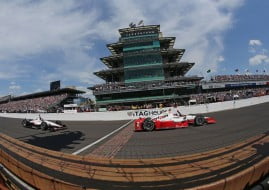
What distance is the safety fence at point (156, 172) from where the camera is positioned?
3797 millimetres

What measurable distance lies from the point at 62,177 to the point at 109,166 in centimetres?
114

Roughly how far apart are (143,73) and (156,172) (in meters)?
57.3

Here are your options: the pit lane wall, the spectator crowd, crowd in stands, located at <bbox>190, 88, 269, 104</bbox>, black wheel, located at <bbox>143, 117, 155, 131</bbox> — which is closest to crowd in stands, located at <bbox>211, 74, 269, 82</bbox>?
the spectator crowd

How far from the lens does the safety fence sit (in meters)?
3.80

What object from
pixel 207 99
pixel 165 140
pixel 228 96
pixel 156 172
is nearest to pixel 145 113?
pixel 207 99

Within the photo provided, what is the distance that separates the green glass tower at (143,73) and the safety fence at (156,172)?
5103 centimetres

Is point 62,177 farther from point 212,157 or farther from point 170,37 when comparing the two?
point 170,37

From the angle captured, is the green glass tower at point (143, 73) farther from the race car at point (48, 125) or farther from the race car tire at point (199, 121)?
the race car tire at point (199, 121)

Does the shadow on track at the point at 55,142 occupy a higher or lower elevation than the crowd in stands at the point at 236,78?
A: lower

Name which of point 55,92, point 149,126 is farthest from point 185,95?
point 55,92

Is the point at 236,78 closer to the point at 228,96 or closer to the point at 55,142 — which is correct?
the point at 228,96

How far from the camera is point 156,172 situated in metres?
4.79

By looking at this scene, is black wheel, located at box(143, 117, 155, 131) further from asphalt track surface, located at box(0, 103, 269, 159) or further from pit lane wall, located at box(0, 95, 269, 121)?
pit lane wall, located at box(0, 95, 269, 121)

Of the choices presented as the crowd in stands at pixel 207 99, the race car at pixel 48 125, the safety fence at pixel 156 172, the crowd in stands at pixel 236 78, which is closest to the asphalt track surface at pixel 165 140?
the safety fence at pixel 156 172
